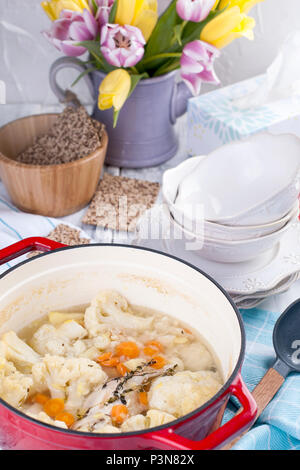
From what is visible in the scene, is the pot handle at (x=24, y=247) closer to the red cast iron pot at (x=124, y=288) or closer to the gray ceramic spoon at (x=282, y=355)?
the red cast iron pot at (x=124, y=288)

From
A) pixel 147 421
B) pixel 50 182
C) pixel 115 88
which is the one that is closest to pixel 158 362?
pixel 147 421

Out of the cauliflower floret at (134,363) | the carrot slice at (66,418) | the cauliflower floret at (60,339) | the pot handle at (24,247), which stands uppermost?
the pot handle at (24,247)

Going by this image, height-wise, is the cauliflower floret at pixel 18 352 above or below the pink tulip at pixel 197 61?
below

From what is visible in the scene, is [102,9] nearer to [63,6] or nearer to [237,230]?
[63,6]

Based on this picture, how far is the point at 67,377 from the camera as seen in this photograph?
31.5 inches

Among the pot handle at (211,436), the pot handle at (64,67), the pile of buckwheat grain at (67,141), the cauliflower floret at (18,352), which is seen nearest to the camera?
the pot handle at (211,436)

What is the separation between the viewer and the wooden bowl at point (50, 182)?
130cm

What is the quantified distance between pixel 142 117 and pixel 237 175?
45 cm

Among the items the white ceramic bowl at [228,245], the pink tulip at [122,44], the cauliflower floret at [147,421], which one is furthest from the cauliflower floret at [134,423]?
the pink tulip at [122,44]

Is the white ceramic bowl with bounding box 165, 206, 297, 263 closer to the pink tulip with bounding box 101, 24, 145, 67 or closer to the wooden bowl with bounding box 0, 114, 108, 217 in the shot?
the wooden bowl with bounding box 0, 114, 108, 217

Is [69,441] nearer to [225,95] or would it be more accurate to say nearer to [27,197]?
[27,197]

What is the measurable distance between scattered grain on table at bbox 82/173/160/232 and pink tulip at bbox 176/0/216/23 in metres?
0.43

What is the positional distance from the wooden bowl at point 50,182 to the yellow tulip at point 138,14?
28 centimetres
